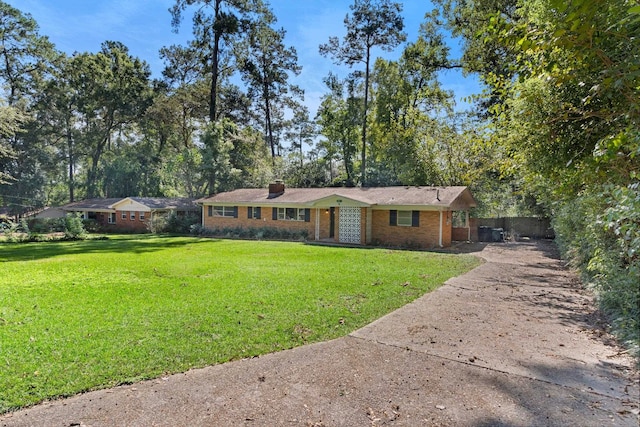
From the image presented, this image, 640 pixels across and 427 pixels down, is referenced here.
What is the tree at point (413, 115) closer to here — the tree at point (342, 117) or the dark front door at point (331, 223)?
the tree at point (342, 117)

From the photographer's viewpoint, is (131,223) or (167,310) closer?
(167,310)

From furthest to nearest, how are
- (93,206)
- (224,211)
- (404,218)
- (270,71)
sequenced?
1. (270,71)
2. (93,206)
3. (224,211)
4. (404,218)

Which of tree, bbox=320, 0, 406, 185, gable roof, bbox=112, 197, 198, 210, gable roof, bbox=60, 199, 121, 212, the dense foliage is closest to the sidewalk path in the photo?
the dense foliage

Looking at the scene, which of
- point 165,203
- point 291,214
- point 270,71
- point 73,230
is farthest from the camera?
point 270,71

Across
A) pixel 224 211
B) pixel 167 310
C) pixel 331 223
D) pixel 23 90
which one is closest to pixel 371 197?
pixel 331 223

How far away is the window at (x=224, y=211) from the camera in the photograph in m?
25.4

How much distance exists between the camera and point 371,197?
2116 centimetres

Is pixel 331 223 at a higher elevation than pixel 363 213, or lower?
lower

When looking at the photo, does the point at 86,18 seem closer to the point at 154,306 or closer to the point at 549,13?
the point at 154,306

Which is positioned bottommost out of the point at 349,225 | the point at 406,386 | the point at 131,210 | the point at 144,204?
the point at 406,386

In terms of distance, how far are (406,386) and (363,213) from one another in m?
16.2

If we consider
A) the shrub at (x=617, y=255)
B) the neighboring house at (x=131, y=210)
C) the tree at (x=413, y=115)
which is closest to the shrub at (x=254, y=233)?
the neighboring house at (x=131, y=210)

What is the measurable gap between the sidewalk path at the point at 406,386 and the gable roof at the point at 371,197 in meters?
13.0

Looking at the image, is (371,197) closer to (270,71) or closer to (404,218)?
(404,218)
